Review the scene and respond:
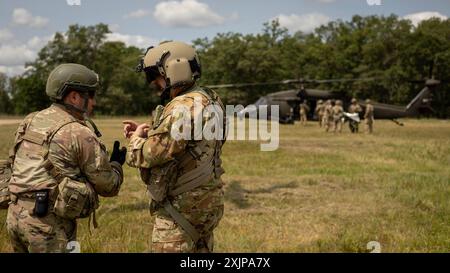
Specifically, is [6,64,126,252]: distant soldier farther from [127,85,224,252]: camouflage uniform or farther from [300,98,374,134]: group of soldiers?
[300,98,374,134]: group of soldiers

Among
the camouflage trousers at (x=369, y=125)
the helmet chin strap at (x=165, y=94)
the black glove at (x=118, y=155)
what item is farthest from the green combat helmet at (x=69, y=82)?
the camouflage trousers at (x=369, y=125)

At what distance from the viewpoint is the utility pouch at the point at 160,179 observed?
10.2ft

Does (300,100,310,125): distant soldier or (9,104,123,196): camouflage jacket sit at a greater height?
(9,104,123,196): camouflage jacket

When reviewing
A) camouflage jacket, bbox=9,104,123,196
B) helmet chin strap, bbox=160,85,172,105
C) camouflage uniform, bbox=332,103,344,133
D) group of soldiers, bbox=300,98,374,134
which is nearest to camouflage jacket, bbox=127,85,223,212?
helmet chin strap, bbox=160,85,172,105

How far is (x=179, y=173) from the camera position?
3.19m

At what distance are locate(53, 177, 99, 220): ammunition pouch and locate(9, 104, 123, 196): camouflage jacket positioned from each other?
0.20 ft

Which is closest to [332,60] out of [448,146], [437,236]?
[448,146]

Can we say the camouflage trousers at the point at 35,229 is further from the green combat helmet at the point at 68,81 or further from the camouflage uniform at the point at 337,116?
the camouflage uniform at the point at 337,116

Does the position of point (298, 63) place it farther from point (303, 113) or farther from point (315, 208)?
point (315, 208)

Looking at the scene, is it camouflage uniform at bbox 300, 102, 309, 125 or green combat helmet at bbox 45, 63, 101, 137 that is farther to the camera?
camouflage uniform at bbox 300, 102, 309, 125

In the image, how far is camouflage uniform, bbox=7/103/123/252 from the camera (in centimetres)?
310

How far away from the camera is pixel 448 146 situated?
1736 centimetres

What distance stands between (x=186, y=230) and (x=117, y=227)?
11.4 ft

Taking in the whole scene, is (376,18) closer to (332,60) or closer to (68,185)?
(332,60)
